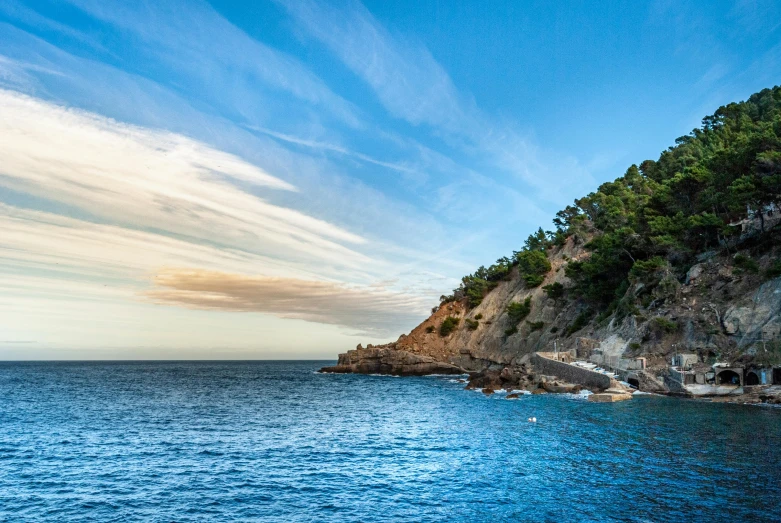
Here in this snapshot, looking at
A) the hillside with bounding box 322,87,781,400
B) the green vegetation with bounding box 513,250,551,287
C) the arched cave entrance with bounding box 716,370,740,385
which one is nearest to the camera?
the arched cave entrance with bounding box 716,370,740,385

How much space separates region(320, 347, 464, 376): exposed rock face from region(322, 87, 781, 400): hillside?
2.36m

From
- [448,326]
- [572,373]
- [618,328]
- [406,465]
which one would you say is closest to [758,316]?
[618,328]

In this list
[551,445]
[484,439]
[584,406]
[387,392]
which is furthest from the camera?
[387,392]

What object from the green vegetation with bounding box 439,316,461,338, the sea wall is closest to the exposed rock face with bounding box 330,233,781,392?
the sea wall

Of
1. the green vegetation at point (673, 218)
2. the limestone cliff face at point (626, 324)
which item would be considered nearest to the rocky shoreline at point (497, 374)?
the limestone cliff face at point (626, 324)

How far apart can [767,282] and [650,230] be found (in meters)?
23.2

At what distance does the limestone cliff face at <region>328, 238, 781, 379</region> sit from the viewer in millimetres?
57219

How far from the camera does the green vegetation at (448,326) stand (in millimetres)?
127694

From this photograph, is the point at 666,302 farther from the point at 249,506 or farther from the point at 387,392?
the point at 249,506

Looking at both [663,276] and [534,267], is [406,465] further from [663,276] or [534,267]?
[534,267]

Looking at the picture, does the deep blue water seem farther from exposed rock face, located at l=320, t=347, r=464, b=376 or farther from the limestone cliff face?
exposed rock face, located at l=320, t=347, r=464, b=376

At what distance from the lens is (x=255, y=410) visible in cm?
5662

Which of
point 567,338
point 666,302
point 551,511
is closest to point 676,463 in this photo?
point 551,511

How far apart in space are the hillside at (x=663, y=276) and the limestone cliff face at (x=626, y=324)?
0.59 ft
